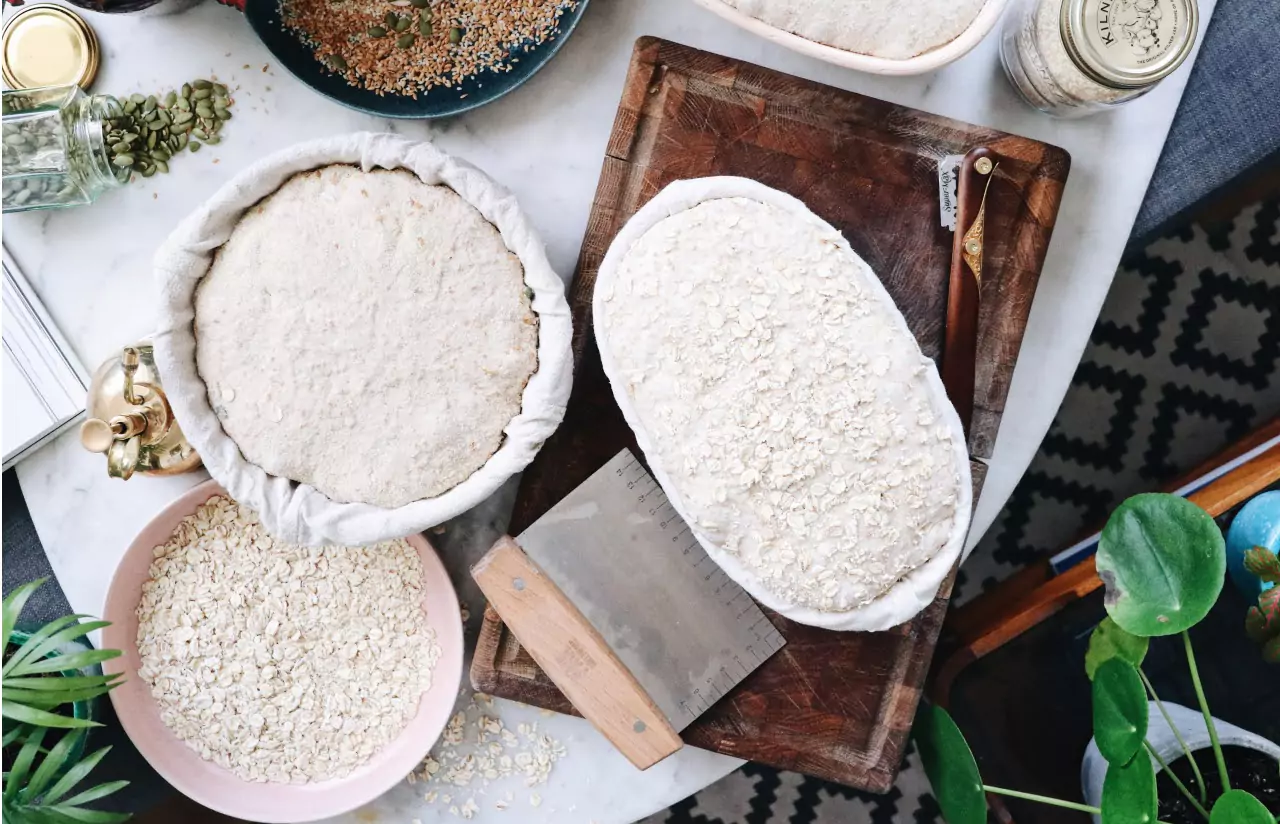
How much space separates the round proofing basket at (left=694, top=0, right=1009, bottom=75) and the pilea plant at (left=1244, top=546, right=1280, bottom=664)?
0.64 meters

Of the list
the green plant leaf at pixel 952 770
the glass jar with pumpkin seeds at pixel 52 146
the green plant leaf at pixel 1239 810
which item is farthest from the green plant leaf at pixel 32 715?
the green plant leaf at pixel 1239 810

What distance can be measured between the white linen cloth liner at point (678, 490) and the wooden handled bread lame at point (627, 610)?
0.30 feet

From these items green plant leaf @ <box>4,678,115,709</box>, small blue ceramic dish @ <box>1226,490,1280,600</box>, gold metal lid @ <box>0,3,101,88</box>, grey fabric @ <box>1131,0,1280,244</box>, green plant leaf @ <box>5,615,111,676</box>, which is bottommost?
green plant leaf @ <box>4,678,115,709</box>

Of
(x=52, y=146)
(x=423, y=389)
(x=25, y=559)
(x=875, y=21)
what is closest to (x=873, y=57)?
(x=875, y=21)

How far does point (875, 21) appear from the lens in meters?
1.05

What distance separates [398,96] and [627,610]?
0.69 m

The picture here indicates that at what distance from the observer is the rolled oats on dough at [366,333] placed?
1026mm

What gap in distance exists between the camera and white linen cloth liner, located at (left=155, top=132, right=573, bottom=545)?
1.03m

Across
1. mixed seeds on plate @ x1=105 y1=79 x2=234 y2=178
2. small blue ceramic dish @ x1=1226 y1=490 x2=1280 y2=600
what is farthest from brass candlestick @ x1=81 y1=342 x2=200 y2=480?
small blue ceramic dish @ x1=1226 y1=490 x2=1280 y2=600

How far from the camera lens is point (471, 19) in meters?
1.16

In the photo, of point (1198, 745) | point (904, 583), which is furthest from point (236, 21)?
point (1198, 745)

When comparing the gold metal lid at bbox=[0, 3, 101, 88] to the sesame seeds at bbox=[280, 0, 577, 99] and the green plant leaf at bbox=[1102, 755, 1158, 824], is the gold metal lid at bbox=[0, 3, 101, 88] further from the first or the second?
the green plant leaf at bbox=[1102, 755, 1158, 824]

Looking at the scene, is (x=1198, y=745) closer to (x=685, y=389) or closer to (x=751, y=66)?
(x=685, y=389)

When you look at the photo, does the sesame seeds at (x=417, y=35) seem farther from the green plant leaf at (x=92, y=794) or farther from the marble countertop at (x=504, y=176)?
the green plant leaf at (x=92, y=794)
